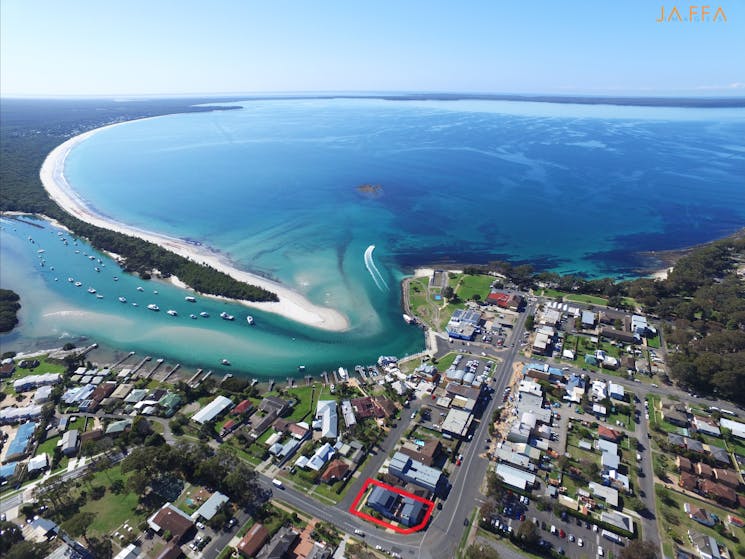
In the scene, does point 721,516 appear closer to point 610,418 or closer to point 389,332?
point 610,418

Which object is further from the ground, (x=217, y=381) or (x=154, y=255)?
(x=154, y=255)

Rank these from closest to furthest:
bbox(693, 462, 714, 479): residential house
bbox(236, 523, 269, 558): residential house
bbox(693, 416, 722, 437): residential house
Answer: bbox(236, 523, 269, 558): residential house < bbox(693, 462, 714, 479): residential house < bbox(693, 416, 722, 437): residential house

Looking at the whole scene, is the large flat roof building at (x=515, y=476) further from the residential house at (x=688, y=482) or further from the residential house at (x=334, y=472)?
the residential house at (x=334, y=472)

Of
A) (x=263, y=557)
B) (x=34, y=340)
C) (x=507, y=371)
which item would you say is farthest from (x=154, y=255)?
(x=507, y=371)

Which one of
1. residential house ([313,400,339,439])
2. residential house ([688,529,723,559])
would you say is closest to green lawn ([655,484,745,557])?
residential house ([688,529,723,559])

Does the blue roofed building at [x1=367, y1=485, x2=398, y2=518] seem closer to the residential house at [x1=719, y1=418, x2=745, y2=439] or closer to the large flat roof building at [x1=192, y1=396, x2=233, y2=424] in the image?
the large flat roof building at [x1=192, y1=396, x2=233, y2=424]

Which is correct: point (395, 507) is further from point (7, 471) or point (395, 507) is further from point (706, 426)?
point (7, 471)
